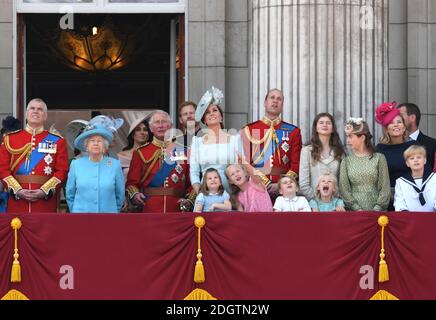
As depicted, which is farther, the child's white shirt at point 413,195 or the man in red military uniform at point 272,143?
the man in red military uniform at point 272,143

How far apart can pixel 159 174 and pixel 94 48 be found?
17.0 feet

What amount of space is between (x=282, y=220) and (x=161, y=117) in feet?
7.70

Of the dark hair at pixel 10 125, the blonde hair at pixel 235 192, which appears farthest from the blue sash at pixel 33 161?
the blonde hair at pixel 235 192

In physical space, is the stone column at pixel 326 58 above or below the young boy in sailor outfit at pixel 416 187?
above

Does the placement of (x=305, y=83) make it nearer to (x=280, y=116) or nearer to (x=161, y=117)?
(x=280, y=116)

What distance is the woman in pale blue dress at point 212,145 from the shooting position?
1667cm

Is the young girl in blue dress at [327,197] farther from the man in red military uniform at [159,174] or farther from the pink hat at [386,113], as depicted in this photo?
the man in red military uniform at [159,174]

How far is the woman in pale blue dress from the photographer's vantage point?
54.7 feet

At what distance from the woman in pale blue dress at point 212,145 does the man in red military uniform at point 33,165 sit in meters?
1.36

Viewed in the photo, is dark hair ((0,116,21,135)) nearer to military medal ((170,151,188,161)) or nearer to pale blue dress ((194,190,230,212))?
military medal ((170,151,188,161))

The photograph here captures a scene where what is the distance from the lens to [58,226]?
615 inches

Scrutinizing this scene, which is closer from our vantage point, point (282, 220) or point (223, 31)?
point (282, 220)

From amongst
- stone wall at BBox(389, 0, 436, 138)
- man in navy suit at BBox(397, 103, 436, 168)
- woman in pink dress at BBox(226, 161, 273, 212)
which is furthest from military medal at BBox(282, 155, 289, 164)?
stone wall at BBox(389, 0, 436, 138)

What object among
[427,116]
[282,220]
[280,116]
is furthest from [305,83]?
A: [282,220]
